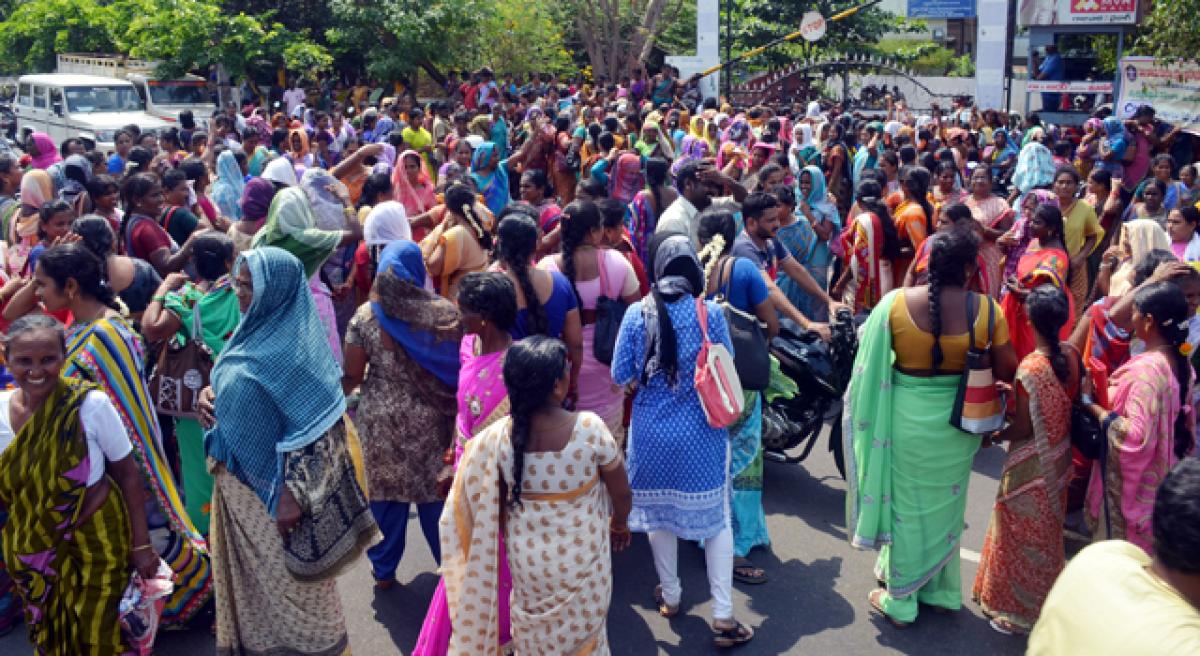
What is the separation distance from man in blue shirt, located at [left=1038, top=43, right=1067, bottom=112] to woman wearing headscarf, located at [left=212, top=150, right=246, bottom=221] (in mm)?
15980

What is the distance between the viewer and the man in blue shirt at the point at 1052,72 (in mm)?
19188

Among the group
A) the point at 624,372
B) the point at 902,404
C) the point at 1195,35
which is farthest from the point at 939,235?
the point at 1195,35

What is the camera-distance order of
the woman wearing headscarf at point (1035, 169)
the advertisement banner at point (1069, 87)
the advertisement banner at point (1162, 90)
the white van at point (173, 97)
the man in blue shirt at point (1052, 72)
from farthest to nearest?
1. the man in blue shirt at point (1052, 72)
2. the white van at point (173, 97)
3. the advertisement banner at point (1069, 87)
4. the advertisement banner at point (1162, 90)
5. the woman wearing headscarf at point (1035, 169)

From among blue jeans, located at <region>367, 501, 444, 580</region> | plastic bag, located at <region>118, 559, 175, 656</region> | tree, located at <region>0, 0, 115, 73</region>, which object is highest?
tree, located at <region>0, 0, 115, 73</region>

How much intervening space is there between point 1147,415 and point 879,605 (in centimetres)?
131

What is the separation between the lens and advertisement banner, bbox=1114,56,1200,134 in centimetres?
1339

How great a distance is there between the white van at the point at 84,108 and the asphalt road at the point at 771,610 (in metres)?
14.1

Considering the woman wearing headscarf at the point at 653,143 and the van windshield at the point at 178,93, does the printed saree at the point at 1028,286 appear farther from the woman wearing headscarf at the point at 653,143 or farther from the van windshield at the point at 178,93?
the van windshield at the point at 178,93

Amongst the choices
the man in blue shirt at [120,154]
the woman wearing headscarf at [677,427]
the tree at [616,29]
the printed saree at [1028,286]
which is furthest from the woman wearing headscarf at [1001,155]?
the tree at [616,29]

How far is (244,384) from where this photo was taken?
333 cm

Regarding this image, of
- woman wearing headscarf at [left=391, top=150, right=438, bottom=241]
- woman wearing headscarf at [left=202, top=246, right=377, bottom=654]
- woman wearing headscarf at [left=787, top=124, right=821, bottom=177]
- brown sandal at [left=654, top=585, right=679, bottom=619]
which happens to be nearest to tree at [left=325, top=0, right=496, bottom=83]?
woman wearing headscarf at [left=787, top=124, right=821, bottom=177]

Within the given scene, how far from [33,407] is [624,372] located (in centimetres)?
203

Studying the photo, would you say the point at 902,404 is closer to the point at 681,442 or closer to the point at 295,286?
the point at 681,442

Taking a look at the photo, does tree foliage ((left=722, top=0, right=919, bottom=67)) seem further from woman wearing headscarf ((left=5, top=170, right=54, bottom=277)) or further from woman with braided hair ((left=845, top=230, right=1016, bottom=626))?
woman with braided hair ((left=845, top=230, right=1016, bottom=626))
